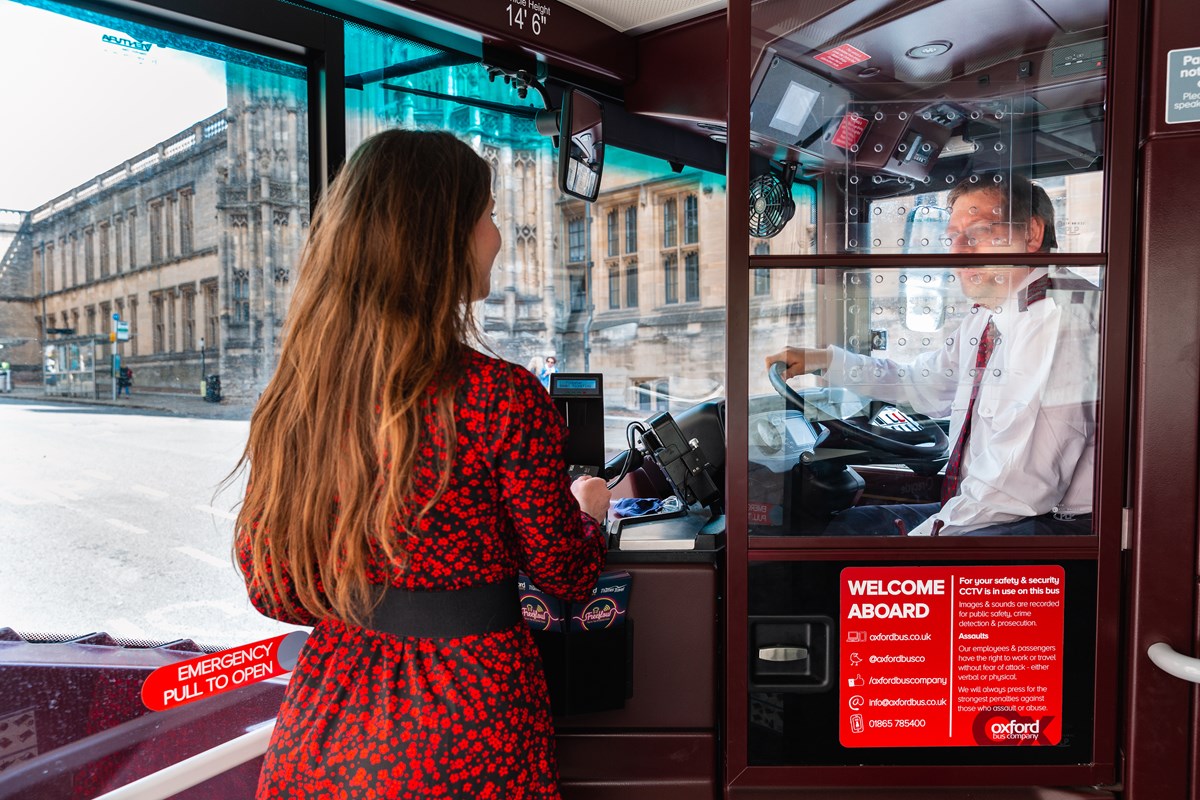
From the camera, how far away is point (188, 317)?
2.15m

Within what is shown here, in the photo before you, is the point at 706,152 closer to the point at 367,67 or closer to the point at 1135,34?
the point at 367,67

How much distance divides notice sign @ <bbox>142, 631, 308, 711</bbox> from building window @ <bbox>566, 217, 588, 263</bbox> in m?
2.13

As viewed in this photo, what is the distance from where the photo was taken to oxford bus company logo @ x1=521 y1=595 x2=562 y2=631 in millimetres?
1923

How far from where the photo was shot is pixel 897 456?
1849mm

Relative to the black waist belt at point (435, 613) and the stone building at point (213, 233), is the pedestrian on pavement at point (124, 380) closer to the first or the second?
the stone building at point (213, 233)

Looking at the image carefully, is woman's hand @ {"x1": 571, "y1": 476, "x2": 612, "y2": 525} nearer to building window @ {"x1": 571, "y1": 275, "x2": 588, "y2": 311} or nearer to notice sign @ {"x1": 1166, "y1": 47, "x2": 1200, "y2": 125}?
notice sign @ {"x1": 1166, "y1": 47, "x2": 1200, "y2": 125}

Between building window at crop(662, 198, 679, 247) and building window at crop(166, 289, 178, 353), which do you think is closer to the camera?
building window at crop(166, 289, 178, 353)

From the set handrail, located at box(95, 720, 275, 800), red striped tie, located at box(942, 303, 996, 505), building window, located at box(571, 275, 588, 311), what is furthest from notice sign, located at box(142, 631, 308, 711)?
building window, located at box(571, 275, 588, 311)

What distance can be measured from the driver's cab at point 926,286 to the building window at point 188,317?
4.71ft

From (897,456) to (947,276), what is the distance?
1.34 ft

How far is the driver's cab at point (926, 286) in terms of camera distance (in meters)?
1.79

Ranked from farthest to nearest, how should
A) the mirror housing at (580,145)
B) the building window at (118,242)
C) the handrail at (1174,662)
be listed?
the mirror housing at (580,145) → the building window at (118,242) → the handrail at (1174,662)

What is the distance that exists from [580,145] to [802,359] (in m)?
1.46

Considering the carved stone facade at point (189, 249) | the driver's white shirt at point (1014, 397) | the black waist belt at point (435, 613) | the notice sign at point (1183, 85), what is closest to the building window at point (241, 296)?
the carved stone facade at point (189, 249)
